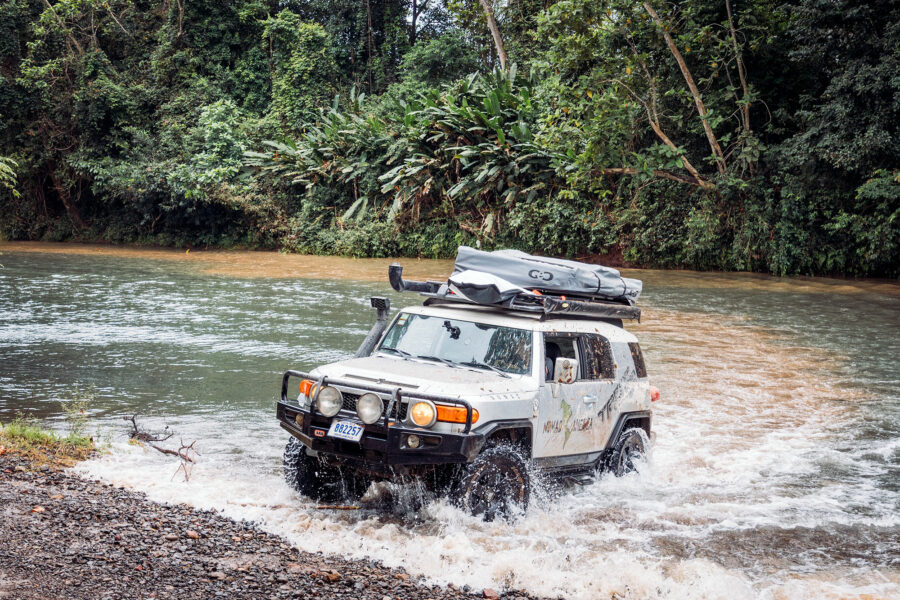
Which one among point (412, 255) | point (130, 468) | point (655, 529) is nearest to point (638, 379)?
point (655, 529)

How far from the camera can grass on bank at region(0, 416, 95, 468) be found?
7.50m

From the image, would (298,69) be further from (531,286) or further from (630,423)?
(630,423)

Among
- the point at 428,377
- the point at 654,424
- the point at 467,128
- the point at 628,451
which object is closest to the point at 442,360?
the point at 428,377

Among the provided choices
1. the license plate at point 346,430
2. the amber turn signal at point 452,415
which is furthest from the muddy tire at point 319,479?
the amber turn signal at point 452,415

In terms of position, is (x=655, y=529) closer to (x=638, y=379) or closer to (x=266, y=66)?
(x=638, y=379)

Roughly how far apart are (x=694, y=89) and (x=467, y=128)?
8.87 meters

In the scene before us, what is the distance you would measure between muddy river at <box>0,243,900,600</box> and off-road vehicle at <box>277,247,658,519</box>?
0.32 m

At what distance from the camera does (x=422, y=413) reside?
19.9ft

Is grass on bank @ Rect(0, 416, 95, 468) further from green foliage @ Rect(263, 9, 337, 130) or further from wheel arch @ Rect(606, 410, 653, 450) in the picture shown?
green foliage @ Rect(263, 9, 337, 130)

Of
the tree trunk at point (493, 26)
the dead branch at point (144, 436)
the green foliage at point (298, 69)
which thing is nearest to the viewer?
the dead branch at point (144, 436)

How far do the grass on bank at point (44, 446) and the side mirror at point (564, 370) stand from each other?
4.28 m

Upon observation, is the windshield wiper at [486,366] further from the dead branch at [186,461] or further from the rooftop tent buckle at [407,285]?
the dead branch at [186,461]

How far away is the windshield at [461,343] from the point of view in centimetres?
700

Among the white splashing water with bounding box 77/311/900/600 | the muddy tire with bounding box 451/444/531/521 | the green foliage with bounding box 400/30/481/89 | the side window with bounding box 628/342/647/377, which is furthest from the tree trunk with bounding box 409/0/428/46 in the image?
the muddy tire with bounding box 451/444/531/521
